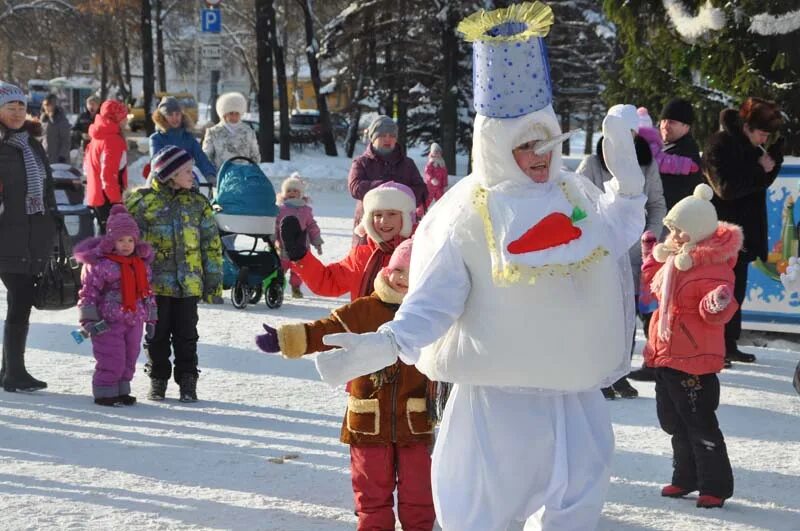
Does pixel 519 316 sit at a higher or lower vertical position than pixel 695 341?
higher

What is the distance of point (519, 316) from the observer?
396 cm

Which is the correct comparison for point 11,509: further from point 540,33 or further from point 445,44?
point 445,44

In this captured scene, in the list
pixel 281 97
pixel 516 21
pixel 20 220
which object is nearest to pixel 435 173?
pixel 20 220

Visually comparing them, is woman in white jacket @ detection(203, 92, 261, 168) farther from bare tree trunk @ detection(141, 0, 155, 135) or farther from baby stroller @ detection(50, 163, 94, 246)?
bare tree trunk @ detection(141, 0, 155, 135)

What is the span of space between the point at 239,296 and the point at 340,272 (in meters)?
6.26

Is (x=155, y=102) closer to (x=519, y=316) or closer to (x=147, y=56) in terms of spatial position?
(x=147, y=56)

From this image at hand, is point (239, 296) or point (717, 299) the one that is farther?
point (239, 296)

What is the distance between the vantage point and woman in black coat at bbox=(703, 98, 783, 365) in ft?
28.8

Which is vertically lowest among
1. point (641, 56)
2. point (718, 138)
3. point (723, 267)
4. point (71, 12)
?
point (723, 267)

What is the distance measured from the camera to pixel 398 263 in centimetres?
501

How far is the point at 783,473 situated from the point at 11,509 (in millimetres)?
3690

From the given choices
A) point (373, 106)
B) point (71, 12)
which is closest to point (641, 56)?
point (373, 106)

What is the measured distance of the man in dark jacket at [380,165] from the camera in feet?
32.8

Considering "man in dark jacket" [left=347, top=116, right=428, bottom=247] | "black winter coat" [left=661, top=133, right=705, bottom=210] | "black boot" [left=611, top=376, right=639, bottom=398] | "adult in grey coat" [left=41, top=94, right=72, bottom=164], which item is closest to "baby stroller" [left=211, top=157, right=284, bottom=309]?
"man in dark jacket" [left=347, top=116, right=428, bottom=247]
